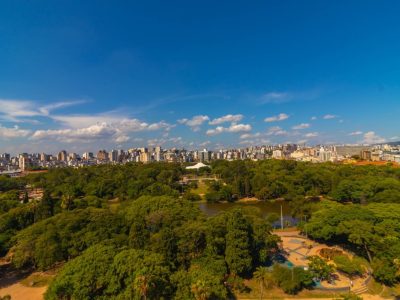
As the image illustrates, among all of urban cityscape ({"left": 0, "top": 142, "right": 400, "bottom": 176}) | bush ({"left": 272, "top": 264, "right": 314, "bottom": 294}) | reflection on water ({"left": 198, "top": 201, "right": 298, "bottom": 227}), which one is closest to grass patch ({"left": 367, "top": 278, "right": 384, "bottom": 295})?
bush ({"left": 272, "top": 264, "right": 314, "bottom": 294})

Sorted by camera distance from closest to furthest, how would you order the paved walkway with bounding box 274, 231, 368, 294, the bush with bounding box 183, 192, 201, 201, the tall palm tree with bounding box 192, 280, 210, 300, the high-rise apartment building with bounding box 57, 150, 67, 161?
the tall palm tree with bounding box 192, 280, 210, 300, the paved walkway with bounding box 274, 231, 368, 294, the bush with bounding box 183, 192, 201, 201, the high-rise apartment building with bounding box 57, 150, 67, 161

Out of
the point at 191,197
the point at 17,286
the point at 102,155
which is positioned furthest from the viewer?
the point at 102,155

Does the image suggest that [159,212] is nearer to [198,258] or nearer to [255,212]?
[198,258]

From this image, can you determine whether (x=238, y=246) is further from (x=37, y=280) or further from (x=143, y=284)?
(x=37, y=280)

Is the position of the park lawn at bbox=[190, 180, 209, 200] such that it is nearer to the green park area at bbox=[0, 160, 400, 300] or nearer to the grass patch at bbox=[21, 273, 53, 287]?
the green park area at bbox=[0, 160, 400, 300]

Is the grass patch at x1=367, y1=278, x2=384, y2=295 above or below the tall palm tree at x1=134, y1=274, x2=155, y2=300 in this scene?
below

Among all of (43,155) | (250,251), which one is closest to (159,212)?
(250,251)

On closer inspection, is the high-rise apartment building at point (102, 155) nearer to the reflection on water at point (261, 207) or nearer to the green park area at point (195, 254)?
the reflection on water at point (261, 207)

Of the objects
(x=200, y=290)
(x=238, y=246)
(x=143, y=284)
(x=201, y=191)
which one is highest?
(x=143, y=284)

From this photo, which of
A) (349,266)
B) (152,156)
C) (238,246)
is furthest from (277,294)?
(152,156)

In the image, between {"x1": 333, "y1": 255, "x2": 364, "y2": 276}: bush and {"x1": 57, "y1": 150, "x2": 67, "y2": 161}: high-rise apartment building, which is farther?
{"x1": 57, "y1": 150, "x2": 67, "y2": 161}: high-rise apartment building
